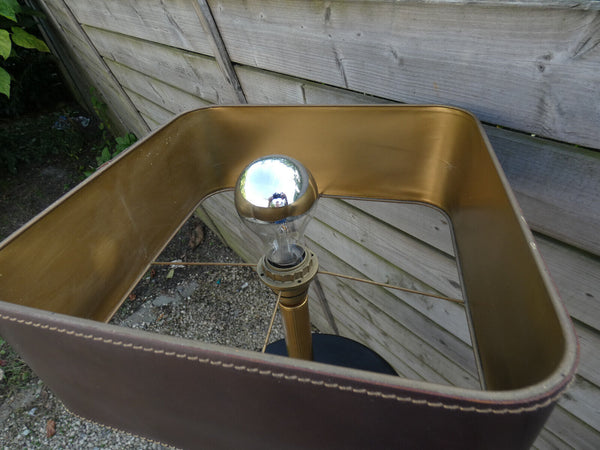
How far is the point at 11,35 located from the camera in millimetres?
3156

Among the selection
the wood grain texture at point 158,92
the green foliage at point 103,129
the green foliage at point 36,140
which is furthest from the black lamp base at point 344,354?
the green foliage at point 36,140

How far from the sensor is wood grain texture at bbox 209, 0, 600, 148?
0.60 metres

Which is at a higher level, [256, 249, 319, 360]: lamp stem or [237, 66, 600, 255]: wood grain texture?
[237, 66, 600, 255]: wood grain texture

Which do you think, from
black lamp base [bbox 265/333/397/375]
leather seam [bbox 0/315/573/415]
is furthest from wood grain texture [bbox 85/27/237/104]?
leather seam [bbox 0/315/573/415]

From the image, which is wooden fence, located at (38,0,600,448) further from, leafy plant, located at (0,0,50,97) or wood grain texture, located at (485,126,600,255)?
leafy plant, located at (0,0,50,97)

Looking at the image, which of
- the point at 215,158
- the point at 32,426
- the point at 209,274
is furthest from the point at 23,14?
the point at 215,158

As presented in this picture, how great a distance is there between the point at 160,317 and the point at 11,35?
2828 millimetres

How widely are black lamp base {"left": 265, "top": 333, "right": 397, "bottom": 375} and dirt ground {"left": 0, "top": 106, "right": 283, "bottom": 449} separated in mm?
1131

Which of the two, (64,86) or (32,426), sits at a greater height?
(64,86)

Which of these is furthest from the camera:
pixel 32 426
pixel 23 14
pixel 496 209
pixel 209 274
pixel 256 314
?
pixel 23 14

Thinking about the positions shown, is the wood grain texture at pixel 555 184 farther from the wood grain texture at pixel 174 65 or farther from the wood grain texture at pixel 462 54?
the wood grain texture at pixel 174 65

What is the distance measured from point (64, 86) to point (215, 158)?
222 inches

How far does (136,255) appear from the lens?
923mm

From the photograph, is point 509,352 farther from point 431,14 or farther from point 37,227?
point 37,227
